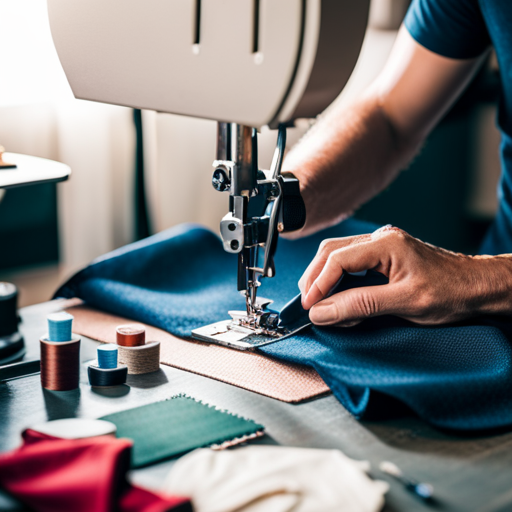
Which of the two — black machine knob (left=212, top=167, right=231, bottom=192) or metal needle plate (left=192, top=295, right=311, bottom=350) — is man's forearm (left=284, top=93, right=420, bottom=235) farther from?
black machine knob (left=212, top=167, right=231, bottom=192)

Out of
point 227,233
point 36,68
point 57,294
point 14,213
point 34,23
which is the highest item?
point 34,23

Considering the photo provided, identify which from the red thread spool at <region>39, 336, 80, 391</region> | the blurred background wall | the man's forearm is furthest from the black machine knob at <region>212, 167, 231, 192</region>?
the blurred background wall

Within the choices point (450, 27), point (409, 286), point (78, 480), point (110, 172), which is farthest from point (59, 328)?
point (110, 172)

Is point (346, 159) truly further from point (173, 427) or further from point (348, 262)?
point (173, 427)

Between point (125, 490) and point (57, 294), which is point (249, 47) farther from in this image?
point (57, 294)

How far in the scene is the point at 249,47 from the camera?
0.82 meters

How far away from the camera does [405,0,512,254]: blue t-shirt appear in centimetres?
159

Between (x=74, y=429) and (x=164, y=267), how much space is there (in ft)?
2.28

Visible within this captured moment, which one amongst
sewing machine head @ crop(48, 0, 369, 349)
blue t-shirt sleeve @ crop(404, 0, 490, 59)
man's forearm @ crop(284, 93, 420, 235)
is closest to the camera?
sewing machine head @ crop(48, 0, 369, 349)

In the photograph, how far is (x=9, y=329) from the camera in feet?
3.80

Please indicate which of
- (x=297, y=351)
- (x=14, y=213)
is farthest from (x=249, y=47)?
(x=14, y=213)

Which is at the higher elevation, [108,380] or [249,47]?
[249,47]

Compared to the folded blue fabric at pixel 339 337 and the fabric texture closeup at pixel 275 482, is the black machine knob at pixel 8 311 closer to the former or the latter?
the folded blue fabric at pixel 339 337

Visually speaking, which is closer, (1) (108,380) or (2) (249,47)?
(2) (249,47)
